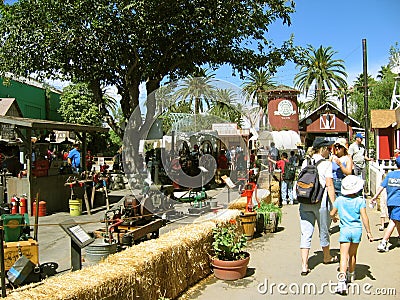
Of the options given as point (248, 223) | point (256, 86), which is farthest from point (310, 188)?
point (256, 86)

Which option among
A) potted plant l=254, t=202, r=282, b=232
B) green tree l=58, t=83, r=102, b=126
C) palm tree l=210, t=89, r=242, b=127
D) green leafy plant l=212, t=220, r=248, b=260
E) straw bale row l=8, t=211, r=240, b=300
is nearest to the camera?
straw bale row l=8, t=211, r=240, b=300

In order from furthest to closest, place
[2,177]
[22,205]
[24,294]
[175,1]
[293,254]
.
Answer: [175,1], [2,177], [22,205], [293,254], [24,294]

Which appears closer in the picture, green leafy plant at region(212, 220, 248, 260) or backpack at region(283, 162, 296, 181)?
green leafy plant at region(212, 220, 248, 260)

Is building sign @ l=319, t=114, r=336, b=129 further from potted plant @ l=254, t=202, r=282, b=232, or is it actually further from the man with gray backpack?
the man with gray backpack

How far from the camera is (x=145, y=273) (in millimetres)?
4715

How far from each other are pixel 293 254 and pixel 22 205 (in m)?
7.61

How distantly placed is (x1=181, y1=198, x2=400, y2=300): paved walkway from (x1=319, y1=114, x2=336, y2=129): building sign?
3842cm

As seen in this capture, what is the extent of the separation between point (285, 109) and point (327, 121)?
13690 millimetres

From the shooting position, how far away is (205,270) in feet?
20.8

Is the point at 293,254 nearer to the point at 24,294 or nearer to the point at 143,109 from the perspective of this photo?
the point at 24,294

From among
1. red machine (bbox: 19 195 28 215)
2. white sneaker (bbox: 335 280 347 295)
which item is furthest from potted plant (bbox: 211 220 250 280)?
red machine (bbox: 19 195 28 215)

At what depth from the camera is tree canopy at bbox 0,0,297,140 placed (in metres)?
14.7

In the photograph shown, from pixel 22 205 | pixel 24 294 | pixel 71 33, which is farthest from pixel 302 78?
pixel 24 294

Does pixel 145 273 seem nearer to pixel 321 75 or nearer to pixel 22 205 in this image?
pixel 22 205
